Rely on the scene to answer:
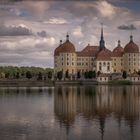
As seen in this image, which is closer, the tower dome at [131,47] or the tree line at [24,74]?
the tree line at [24,74]

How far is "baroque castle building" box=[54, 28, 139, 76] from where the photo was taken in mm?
77375

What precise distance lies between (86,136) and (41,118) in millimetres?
5052

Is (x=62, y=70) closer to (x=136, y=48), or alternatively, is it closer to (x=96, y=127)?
(x=136, y=48)

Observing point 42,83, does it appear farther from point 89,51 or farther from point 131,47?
point 131,47

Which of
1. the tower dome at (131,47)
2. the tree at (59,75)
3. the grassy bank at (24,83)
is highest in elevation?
the tower dome at (131,47)

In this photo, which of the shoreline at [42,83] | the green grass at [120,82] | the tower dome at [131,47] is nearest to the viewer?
the shoreline at [42,83]

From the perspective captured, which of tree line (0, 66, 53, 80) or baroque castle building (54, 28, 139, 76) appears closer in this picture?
tree line (0, 66, 53, 80)

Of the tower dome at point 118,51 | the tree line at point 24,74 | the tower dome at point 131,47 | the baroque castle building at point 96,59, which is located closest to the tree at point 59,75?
the tree line at point 24,74

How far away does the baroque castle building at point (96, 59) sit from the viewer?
77.4m

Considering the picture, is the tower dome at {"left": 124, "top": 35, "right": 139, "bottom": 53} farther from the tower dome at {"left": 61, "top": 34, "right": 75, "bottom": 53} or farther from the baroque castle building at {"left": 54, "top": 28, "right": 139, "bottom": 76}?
the tower dome at {"left": 61, "top": 34, "right": 75, "bottom": 53}

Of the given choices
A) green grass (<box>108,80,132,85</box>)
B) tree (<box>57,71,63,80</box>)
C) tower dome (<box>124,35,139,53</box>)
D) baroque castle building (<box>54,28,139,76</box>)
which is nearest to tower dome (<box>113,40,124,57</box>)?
baroque castle building (<box>54,28,139,76</box>)

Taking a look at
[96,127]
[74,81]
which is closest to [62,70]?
[74,81]

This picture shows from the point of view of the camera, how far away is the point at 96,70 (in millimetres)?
77000

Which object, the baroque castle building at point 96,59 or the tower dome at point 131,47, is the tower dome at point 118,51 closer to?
the baroque castle building at point 96,59
